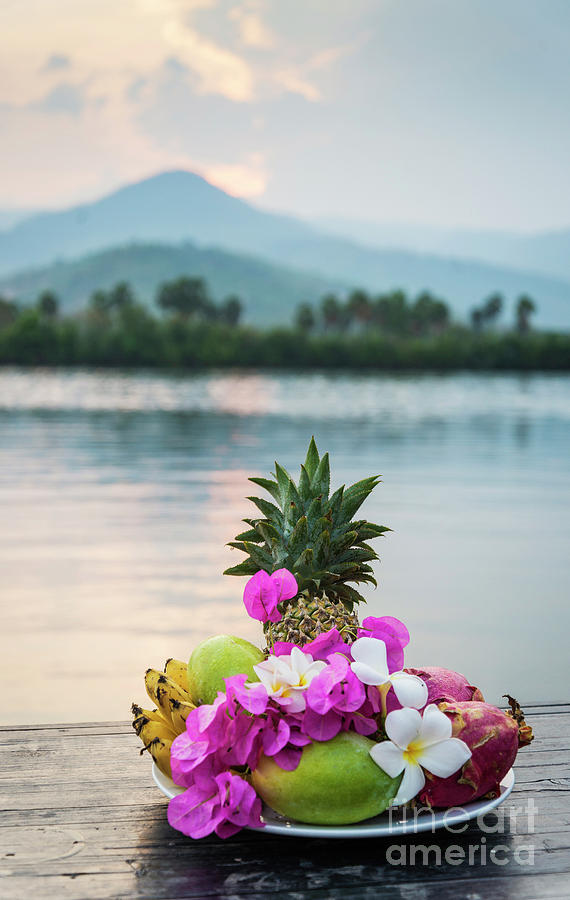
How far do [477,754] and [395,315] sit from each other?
112 meters

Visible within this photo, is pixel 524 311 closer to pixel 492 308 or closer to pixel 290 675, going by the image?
pixel 492 308

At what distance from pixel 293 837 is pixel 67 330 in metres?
82.3

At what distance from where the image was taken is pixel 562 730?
258cm

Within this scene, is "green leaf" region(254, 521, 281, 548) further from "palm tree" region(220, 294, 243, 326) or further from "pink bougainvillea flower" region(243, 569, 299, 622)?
"palm tree" region(220, 294, 243, 326)

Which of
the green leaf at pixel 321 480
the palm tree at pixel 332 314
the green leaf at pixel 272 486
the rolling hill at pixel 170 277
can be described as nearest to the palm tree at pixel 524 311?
the palm tree at pixel 332 314

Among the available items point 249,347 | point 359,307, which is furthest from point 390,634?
point 359,307

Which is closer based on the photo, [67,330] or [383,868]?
[383,868]

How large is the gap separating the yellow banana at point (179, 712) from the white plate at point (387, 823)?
143 millimetres

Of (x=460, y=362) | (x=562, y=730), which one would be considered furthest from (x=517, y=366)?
(x=562, y=730)

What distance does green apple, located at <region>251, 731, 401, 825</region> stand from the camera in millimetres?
1784

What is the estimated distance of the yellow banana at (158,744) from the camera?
6.53ft

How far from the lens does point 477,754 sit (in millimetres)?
1872

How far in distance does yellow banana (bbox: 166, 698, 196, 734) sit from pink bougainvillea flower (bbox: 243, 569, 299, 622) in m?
0.23

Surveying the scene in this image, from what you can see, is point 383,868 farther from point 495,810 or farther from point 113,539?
point 113,539
